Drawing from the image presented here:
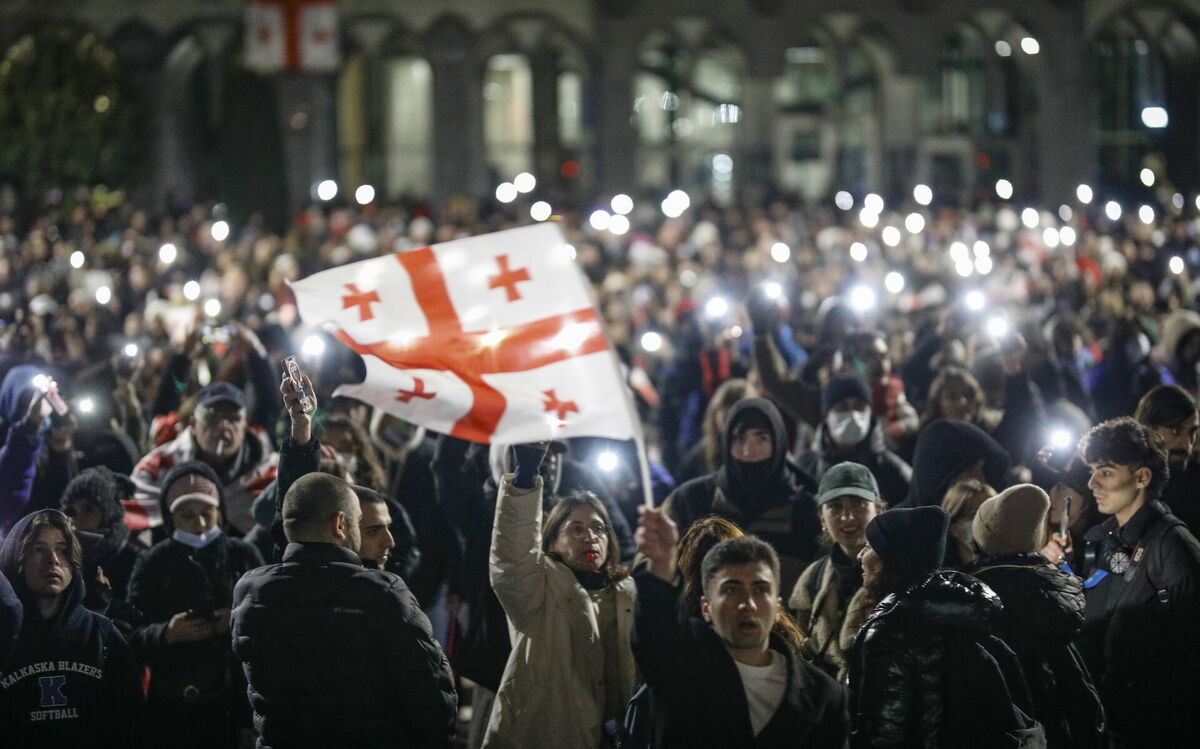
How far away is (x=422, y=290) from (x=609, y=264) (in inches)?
508

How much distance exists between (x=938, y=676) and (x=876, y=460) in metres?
2.99

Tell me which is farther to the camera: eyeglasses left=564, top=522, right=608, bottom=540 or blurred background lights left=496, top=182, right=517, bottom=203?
blurred background lights left=496, top=182, right=517, bottom=203

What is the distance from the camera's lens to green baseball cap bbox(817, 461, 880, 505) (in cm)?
596

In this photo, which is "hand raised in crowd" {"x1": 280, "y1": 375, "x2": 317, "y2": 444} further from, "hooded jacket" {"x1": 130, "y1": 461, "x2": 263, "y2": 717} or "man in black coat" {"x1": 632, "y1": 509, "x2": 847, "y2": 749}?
"man in black coat" {"x1": 632, "y1": 509, "x2": 847, "y2": 749}

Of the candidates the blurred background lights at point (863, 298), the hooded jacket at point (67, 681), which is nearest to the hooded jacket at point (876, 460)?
the hooded jacket at point (67, 681)

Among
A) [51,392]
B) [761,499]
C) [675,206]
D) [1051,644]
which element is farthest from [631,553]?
[675,206]

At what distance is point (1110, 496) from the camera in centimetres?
579

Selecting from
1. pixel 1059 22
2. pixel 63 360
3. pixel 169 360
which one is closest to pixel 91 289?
pixel 63 360

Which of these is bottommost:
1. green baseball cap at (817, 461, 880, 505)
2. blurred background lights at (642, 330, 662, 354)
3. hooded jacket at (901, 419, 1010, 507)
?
blurred background lights at (642, 330, 662, 354)

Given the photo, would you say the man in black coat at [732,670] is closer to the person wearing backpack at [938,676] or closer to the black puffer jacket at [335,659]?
the person wearing backpack at [938,676]

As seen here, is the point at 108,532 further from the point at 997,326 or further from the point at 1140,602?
the point at 997,326

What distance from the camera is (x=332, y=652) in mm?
4750

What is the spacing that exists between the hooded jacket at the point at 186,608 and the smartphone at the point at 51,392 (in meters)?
1.21

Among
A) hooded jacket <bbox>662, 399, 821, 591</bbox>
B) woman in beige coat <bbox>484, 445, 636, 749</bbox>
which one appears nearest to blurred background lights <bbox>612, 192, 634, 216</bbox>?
hooded jacket <bbox>662, 399, 821, 591</bbox>
